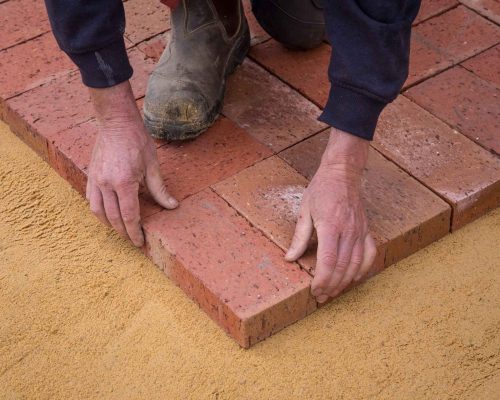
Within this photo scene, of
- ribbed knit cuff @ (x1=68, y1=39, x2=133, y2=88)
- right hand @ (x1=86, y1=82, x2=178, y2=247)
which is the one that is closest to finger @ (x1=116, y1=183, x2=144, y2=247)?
right hand @ (x1=86, y1=82, x2=178, y2=247)

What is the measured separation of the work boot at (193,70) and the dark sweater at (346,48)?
12.1 inches

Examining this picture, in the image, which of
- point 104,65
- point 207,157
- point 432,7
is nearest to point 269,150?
point 207,157

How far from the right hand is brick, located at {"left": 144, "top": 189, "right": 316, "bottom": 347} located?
10cm

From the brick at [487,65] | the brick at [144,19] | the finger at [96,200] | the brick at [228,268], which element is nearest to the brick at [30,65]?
the brick at [144,19]

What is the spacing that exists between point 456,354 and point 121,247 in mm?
959

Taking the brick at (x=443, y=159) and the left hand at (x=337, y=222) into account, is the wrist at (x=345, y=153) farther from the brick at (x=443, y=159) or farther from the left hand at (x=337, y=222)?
the brick at (x=443, y=159)

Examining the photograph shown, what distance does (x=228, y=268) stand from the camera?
228cm

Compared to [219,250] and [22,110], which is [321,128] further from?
[22,110]

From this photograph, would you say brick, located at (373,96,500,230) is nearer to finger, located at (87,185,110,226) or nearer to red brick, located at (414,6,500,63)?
red brick, located at (414,6,500,63)

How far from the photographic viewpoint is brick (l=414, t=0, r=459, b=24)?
316 centimetres

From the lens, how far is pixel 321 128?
8.88 ft

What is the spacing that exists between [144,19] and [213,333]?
1.35 metres

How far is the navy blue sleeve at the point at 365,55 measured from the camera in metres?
2.03

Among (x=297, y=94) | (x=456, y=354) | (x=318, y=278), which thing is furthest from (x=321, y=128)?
(x=456, y=354)
